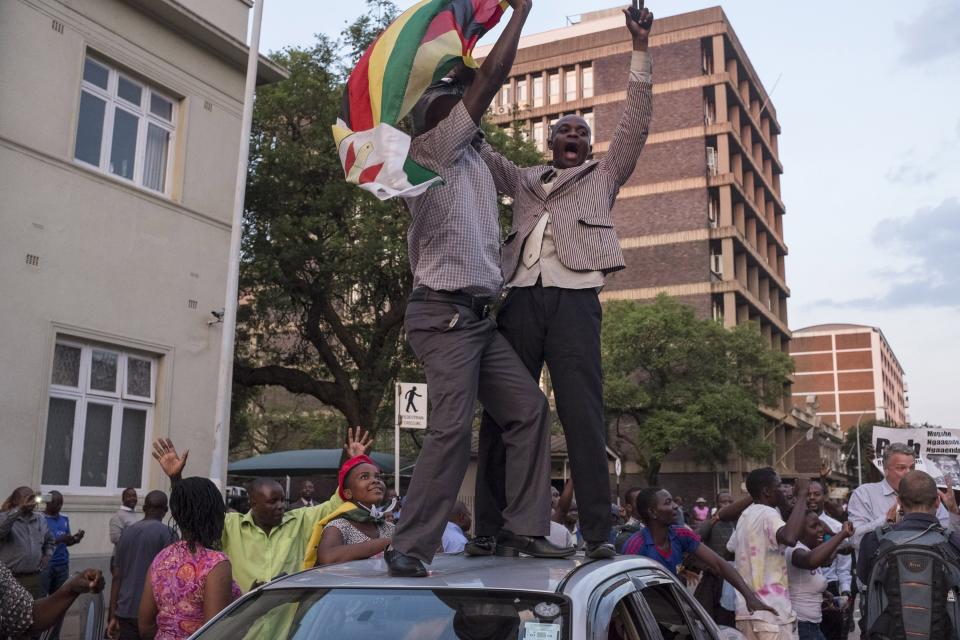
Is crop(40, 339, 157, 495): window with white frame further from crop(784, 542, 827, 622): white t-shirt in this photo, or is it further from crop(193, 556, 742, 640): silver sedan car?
crop(193, 556, 742, 640): silver sedan car

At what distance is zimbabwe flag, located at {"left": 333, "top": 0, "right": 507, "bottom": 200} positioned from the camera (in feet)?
13.2

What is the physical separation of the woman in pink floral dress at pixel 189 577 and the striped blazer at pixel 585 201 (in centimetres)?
177

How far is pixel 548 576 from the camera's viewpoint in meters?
3.15

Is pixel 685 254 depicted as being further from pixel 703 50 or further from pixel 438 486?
pixel 438 486

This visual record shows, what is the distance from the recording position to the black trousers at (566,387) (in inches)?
169

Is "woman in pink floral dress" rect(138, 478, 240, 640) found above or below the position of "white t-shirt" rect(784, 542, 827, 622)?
above

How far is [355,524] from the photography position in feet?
17.2

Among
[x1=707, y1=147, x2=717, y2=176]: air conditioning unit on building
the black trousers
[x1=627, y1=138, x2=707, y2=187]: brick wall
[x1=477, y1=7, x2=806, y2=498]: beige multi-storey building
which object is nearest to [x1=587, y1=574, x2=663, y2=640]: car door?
the black trousers

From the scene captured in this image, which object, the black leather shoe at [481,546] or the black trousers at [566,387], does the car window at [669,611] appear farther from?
the black leather shoe at [481,546]

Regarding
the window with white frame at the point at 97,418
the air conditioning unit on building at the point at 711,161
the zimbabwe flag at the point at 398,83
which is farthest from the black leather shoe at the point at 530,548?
the air conditioning unit on building at the point at 711,161

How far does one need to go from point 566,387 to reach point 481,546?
0.78 meters

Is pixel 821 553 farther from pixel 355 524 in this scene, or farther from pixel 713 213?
pixel 713 213

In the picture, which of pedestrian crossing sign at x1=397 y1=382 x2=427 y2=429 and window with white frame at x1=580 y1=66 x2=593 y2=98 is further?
window with white frame at x1=580 y1=66 x2=593 y2=98

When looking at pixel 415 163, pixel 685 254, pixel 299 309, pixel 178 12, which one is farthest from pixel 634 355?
pixel 415 163
